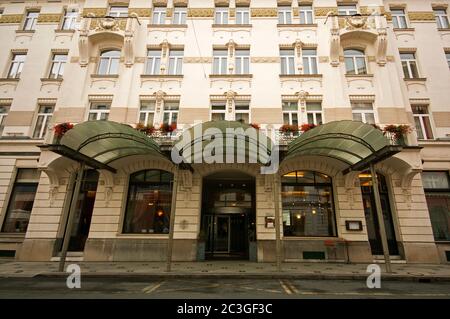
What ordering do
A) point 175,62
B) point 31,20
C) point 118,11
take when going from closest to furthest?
point 175,62 < point 118,11 < point 31,20

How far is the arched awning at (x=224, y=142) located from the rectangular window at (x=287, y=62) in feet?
20.7

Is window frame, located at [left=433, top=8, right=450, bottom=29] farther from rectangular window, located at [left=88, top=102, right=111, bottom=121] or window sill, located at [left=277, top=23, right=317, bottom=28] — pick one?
rectangular window, located at [left=88, top=102, right=111, bottom=121]

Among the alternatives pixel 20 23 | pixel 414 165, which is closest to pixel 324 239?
pixel 414 165

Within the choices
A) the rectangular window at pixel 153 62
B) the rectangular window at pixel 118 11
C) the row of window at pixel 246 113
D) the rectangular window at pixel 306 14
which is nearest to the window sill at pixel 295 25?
the rectangular window at pixel 306 14

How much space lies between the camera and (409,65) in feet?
49.4

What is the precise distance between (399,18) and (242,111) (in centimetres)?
1234

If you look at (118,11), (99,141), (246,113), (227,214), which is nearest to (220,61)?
(246,113)

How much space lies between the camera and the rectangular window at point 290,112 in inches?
533

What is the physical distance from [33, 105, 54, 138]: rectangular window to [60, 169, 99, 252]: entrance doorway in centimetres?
407

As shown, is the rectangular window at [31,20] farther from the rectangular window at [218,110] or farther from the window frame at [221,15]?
the rectangular window at [218,110]

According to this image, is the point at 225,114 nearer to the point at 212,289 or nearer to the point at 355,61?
the point at 355,61

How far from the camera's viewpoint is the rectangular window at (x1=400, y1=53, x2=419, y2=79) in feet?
48.8
